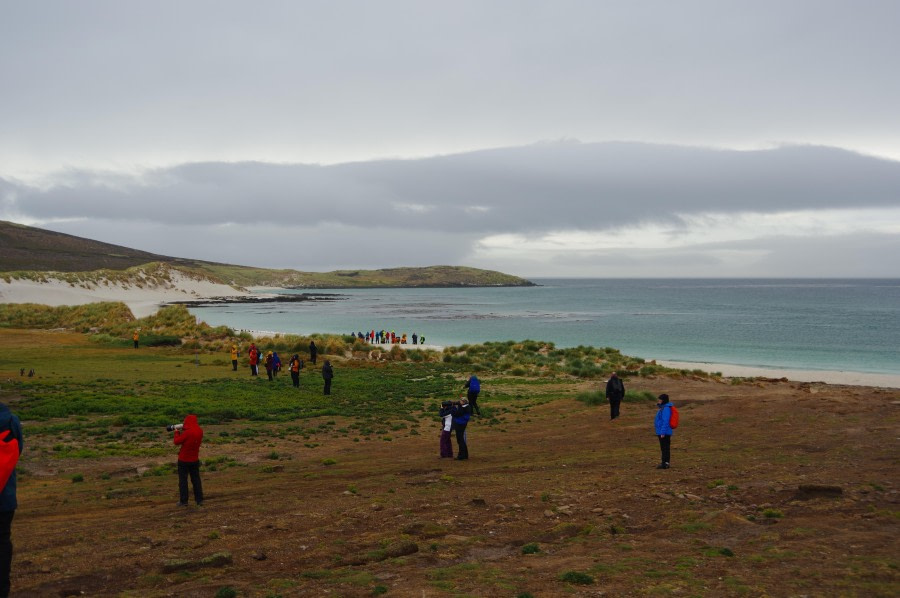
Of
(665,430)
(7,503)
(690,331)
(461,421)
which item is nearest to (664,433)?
(665,430)

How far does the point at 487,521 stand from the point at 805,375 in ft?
116

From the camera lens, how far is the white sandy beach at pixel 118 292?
9281 cm

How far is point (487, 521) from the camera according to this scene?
1004 cm

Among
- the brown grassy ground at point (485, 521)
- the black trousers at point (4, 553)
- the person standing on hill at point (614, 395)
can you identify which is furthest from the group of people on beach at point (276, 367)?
the black trousers at point (4, 553)

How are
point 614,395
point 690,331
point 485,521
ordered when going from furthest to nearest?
point 690,331 → point 614,395 → point 485,521

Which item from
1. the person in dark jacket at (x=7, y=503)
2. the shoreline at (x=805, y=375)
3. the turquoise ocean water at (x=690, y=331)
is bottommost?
the shoreline at (x=805, y=375)

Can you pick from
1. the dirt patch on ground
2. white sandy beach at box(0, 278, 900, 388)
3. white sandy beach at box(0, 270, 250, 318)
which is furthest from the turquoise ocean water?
the dirt patch on ground

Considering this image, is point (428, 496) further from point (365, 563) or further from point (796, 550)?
point (796, 550)

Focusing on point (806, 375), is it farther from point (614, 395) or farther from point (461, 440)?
point (461, 440)

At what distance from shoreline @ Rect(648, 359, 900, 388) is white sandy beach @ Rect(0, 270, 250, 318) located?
64.7 meters

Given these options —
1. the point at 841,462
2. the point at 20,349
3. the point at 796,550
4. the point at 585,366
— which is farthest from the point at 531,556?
the point at 20,349

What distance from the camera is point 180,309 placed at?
67.6 metres

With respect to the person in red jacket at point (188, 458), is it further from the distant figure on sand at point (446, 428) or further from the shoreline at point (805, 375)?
the shoreline at point (805, 375)

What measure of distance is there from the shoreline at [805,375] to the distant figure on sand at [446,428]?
1092 inches
